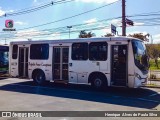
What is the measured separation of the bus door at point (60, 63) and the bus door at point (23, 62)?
257cm

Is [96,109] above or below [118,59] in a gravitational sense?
below

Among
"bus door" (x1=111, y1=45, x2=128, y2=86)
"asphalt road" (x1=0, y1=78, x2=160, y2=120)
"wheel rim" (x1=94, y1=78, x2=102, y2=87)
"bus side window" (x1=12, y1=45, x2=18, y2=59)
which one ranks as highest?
"bus side window" (x1=12, y1=45, x2=18, y2=59)

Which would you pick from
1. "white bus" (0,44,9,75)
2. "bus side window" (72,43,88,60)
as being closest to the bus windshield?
"bus side window" (72,43,88,60)

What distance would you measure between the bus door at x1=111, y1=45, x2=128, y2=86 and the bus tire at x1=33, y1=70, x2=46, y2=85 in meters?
5.28

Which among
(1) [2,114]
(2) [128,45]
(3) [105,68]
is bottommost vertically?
(1) [2,114]

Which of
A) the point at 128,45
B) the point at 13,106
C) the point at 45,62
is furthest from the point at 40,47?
the point at 13,106

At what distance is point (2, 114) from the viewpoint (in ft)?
31.8

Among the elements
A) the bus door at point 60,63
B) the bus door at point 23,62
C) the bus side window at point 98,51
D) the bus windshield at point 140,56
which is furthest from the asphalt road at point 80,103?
the bus door at point 23,62

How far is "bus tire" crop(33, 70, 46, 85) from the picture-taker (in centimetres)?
1900

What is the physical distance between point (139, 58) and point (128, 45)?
3.14 ft

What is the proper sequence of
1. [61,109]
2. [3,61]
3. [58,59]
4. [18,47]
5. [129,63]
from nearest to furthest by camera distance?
[61,109]
[129,63]
[58,59]
[18,47]
[3,61]

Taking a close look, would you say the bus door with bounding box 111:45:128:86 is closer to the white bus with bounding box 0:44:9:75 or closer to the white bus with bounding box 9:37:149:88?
the white bus with bounding box 9:37:149:88

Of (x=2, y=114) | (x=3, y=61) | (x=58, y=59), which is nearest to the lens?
(x=2, y=114)

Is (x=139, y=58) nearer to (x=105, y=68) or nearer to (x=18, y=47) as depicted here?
(x=105, y=68)
